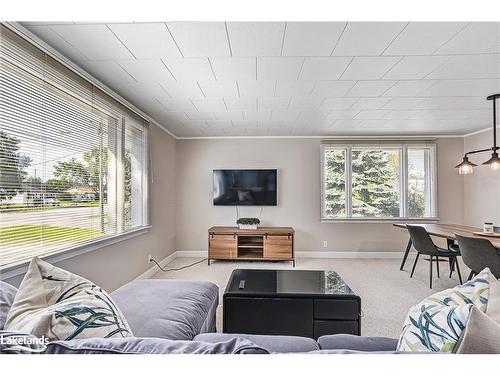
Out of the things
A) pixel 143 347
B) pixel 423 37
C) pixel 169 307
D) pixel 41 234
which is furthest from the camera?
pixel 41 234

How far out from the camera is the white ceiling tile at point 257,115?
3.59 m

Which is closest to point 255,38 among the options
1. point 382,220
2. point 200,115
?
point 200,115

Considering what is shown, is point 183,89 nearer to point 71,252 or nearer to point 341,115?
point 71,252

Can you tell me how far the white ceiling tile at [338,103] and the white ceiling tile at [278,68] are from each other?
822 mm

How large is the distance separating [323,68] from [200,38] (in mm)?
1051

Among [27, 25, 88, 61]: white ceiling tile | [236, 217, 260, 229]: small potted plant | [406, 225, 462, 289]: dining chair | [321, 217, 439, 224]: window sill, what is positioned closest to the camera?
[27, 25, 88, 61]: white ceiling tile

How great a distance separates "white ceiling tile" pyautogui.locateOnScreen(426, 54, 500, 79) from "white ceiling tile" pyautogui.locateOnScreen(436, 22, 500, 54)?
10 centimetres

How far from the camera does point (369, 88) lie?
274 centimetres

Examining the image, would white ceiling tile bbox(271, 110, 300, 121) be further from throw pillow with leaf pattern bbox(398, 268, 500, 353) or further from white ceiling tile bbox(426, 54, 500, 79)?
throw pillow with leaf pattern bbox(398, 268, 500, 353)

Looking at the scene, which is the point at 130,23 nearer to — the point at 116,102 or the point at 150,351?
the point at 116,102

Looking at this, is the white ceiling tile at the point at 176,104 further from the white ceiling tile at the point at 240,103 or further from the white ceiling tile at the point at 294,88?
the white ceiling tile at the point at 294,88

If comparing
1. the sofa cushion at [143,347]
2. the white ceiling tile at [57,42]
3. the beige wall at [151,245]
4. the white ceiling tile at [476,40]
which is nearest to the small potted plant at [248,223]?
the beige wall at [151,245]

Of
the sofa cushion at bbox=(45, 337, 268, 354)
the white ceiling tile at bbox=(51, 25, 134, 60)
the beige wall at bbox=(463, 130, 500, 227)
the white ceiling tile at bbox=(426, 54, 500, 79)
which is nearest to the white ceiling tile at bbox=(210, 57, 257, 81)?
the white ceiling tile at bbox=(51, 25, 134, 60)

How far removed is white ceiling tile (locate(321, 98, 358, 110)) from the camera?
121 inches
